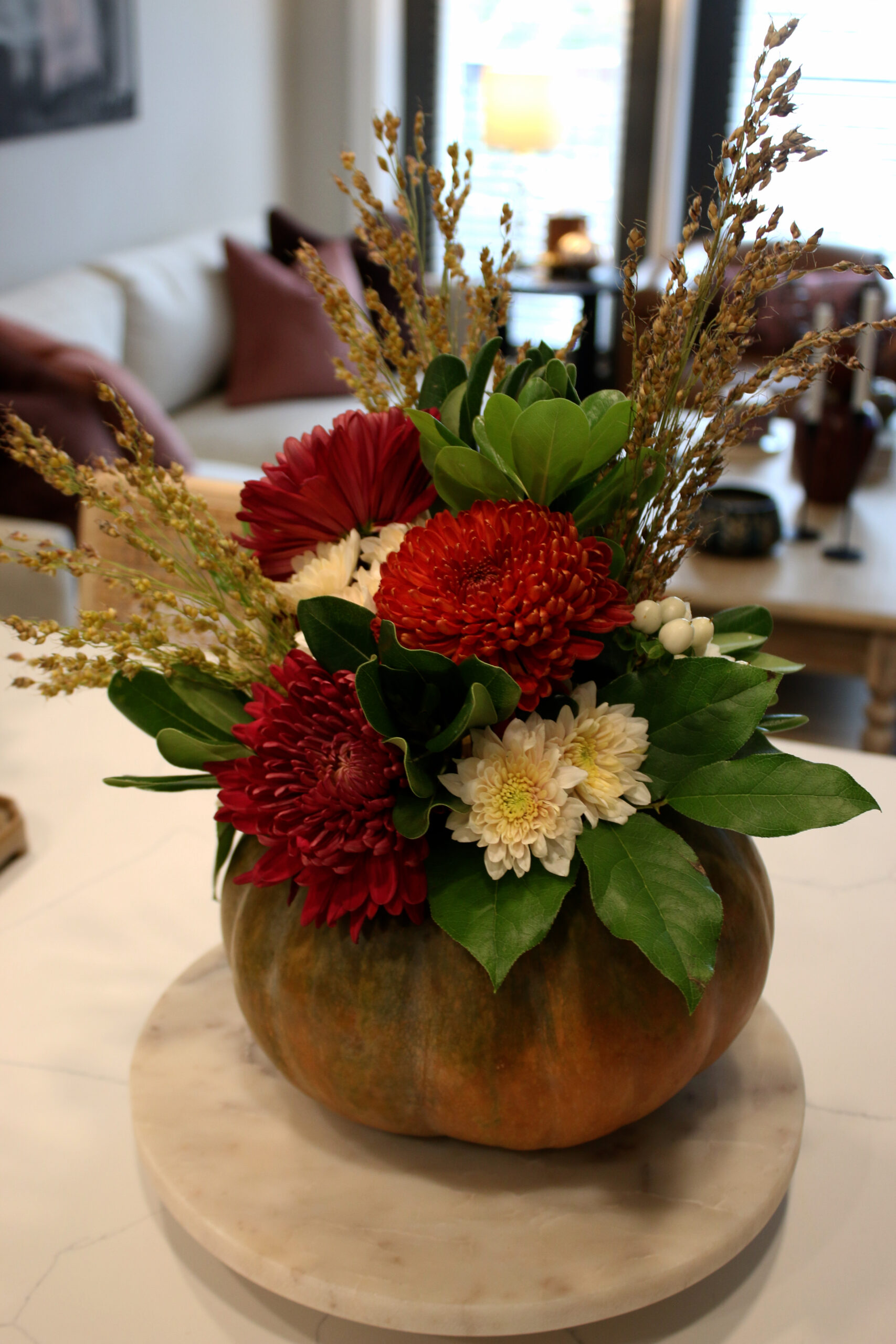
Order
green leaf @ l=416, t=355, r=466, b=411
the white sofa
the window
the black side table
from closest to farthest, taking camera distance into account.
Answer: green leaf @ l=416, t=355, r=466, b=411
the white sofa
the black side table
the window

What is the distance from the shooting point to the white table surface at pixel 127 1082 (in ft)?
1.77

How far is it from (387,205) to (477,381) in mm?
4294

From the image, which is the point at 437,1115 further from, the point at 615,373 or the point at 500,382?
the point at 615,373

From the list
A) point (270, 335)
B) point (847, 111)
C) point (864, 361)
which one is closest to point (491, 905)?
point (864, 361)

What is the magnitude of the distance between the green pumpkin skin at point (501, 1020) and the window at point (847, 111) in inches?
157

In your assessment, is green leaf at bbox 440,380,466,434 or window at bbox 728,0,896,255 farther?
window at bbox 728,0,896,255

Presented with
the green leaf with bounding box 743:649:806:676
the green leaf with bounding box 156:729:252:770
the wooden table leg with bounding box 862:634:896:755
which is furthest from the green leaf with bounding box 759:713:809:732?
the wooden table leg with bounding box 862:634:896:755

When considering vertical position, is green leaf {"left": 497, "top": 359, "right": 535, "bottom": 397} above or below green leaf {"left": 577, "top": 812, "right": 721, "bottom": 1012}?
above

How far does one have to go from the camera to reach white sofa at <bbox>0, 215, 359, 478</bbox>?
2.85 meters

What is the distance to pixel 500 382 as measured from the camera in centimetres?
55

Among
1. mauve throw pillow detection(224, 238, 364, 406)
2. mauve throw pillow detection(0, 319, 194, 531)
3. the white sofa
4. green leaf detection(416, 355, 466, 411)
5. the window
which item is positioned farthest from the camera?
the window

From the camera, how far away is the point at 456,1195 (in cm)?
55

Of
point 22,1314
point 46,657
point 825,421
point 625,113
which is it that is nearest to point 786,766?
point 46,657

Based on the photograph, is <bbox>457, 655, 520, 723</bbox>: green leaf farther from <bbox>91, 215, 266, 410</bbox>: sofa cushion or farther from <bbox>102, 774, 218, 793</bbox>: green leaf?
Answer: <bbox>91, 215, 266, 410</bbox>: sofa cushion
